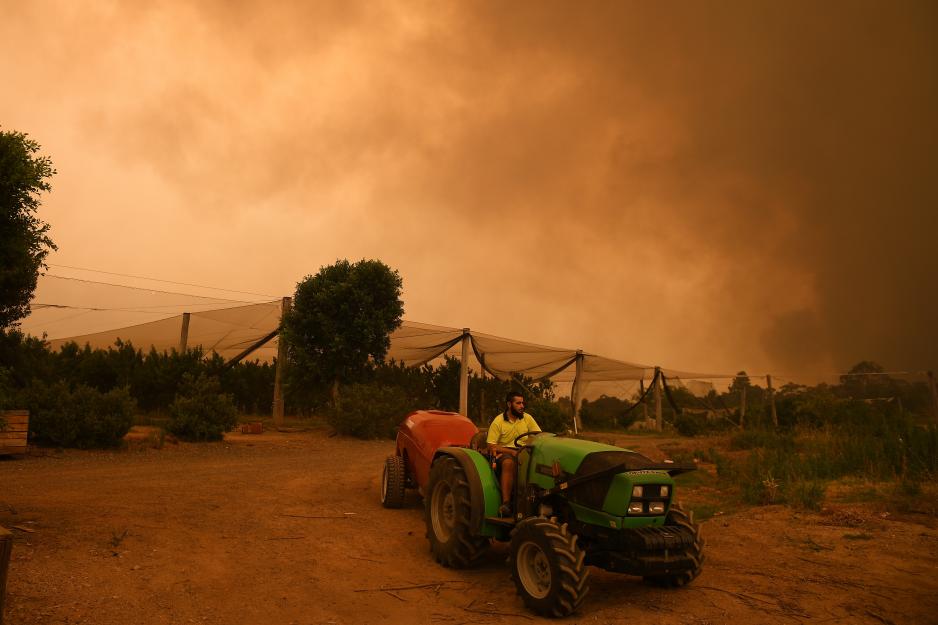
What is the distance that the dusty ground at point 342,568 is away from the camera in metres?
4.01

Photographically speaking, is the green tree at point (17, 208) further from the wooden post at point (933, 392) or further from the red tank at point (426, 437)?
the wooden post at point (933, 392)

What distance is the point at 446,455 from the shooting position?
6023 millimetres

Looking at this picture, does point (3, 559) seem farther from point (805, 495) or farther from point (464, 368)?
point (464, 368)

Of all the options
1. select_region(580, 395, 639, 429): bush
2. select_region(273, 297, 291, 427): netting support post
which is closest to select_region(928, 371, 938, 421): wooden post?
select_region(580, 395, 639, 429): bush

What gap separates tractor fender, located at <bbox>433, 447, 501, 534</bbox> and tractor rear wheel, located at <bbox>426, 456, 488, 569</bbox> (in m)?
0.07

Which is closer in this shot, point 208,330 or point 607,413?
point 208,330

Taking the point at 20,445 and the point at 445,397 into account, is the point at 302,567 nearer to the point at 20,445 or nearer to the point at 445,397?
the point at 20,445

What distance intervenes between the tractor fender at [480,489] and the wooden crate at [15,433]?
30.6 ft

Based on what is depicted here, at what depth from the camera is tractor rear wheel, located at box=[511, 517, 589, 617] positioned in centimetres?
389

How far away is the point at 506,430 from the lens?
573 cm

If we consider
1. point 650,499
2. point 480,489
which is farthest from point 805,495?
point 480,489

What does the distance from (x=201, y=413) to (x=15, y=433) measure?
4.18 meters

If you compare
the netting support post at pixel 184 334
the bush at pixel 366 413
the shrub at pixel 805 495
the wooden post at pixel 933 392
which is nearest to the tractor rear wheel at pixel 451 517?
the shrub at pixel 805 495

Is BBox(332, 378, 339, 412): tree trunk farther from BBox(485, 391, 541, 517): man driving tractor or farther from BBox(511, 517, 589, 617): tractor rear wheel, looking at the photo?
BBox(511, 517, 589, 617): tractor rear wheel
